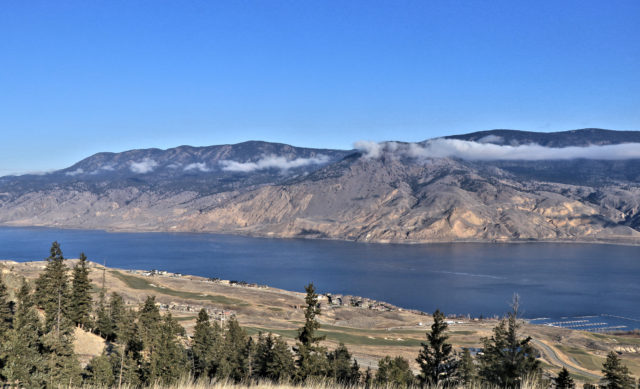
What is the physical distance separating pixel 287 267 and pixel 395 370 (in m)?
149

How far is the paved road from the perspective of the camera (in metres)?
62.7

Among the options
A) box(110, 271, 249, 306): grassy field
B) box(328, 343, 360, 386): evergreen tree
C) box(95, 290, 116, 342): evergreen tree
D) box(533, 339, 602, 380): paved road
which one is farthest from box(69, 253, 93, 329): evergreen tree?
box(533, 339, 602, 380): paved road

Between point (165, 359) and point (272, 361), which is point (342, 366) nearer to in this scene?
point (272, 361)

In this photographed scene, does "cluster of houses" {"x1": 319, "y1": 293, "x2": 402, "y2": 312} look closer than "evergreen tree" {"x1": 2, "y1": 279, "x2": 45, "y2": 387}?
No

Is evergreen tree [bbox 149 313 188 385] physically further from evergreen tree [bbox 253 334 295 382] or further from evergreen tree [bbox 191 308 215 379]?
evergreen tree [bbox 253 334 295 382]

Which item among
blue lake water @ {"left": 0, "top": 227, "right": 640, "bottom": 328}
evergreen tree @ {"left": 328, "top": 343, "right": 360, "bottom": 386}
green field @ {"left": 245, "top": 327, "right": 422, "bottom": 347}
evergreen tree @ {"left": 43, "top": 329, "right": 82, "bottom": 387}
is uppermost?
evergreen tree @ {"left": 43, "top": 329, "right": 82, "bottom": 387}

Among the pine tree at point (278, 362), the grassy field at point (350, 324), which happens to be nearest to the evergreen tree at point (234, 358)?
the pine tree at point (278, 362)

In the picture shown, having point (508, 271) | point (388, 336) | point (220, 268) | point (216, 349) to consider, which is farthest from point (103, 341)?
point (508, 271)

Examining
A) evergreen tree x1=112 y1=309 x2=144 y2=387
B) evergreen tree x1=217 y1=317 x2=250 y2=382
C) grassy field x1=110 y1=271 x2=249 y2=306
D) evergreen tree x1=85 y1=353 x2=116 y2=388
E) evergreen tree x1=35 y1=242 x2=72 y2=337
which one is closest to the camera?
evergreen tree x1=85 y1=353 x2=116 y2=388

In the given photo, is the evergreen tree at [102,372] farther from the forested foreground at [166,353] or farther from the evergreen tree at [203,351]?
the evergreen tree at [203,351]

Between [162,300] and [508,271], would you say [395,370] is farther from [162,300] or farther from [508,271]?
[508,271]

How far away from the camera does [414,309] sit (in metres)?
118

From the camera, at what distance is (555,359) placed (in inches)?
2717

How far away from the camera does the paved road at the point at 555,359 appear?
6273 centimetres
